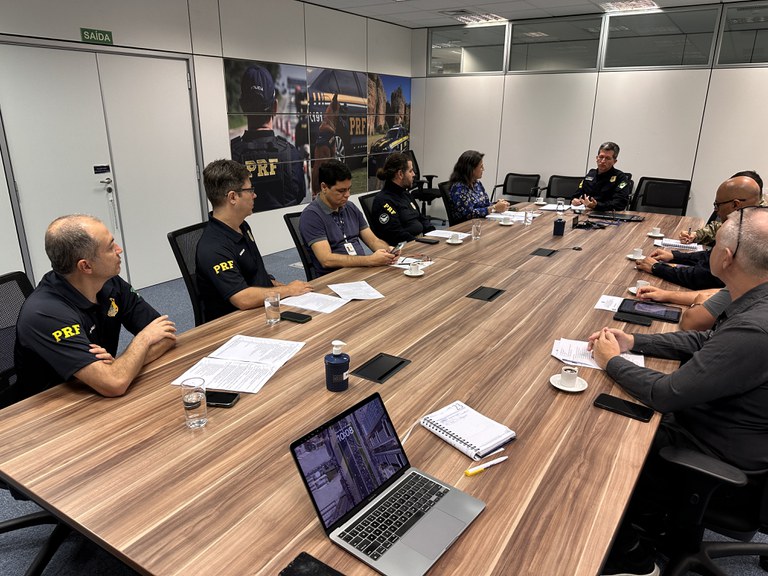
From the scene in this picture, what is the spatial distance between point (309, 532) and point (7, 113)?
4285mm

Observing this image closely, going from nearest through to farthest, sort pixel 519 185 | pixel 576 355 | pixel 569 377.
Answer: pixel 569 377, pixel 576 355, pixel 519 185

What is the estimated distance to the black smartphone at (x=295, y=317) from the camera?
7.41ft

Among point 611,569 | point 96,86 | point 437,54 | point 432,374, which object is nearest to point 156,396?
point 432,374

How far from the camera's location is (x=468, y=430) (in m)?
1.45

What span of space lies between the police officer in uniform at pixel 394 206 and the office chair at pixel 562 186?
353 centimetres

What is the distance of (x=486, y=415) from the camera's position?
1.55 metres

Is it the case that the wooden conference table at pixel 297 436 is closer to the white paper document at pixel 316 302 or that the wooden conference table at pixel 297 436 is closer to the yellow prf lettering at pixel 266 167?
the white paper document at pixel 316 302

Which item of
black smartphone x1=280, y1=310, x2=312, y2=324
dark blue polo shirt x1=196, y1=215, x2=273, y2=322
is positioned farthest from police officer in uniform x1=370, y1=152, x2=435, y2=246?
black smartphone x1=280, y1=310, x2=312, y2=324

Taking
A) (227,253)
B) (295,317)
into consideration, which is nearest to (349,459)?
(295,317)

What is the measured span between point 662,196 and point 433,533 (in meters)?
6.32

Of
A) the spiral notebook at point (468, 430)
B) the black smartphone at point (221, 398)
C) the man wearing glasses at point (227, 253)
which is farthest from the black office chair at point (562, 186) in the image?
the black smartphone at point (221, 398)

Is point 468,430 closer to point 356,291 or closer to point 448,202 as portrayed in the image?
point 356,291

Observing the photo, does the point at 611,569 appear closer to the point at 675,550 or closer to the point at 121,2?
the point at 675,550

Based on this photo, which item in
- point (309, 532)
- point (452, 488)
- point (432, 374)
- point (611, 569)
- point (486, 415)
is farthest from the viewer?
point (432, 374)
